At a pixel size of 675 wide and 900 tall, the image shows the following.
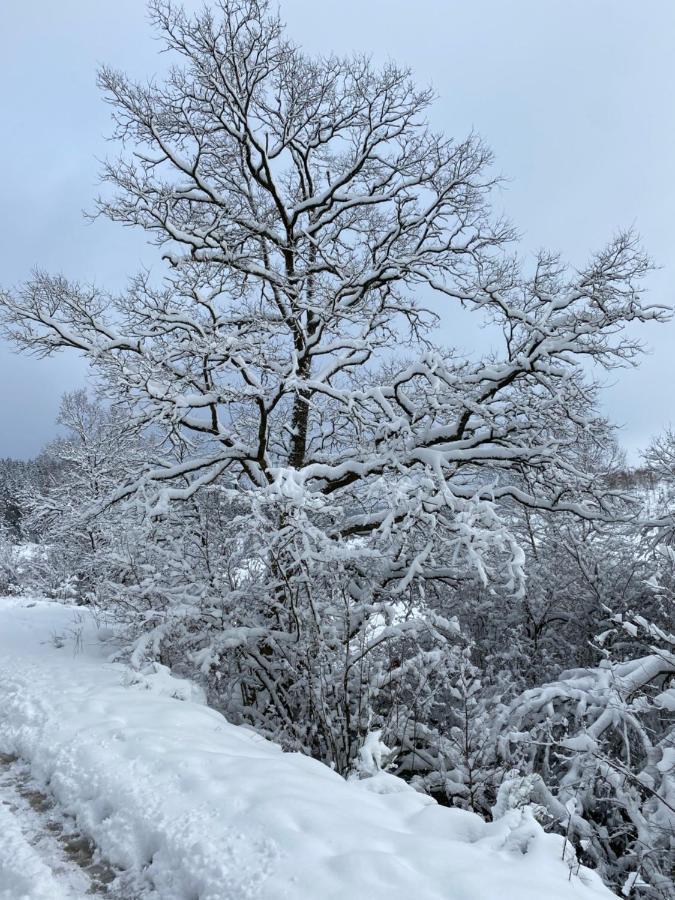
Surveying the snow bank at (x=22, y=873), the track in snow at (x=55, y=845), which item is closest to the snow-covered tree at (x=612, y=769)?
the track in snow at (x=55, y=845)

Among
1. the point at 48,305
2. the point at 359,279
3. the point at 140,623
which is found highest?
the point at 359,279

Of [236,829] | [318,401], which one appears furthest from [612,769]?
[318,401]

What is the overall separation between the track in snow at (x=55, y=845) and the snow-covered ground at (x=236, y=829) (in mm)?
13

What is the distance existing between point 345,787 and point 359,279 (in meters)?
7.75

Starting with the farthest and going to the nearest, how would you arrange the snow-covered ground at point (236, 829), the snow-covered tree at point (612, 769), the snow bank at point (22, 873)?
1. the snow-covered tree at point (612, 769)
2. the snow bank at point (22, 873)
3. the snow-covered ground at point (236, 829)

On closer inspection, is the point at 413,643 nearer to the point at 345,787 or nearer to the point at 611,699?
the point at 611,699

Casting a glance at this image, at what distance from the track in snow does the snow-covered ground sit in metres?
0.01

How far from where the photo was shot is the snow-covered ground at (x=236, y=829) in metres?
2.46

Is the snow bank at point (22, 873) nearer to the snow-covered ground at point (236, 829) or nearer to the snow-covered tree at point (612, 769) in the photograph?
the snow-covered ground at point (236, 829)

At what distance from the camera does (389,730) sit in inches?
211

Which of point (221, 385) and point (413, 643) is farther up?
point (221, 385)

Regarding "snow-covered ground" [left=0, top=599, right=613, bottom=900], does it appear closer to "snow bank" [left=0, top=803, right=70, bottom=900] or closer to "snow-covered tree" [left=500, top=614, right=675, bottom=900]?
"snow bank" [left=0, top=803, right=70, bottom=900]

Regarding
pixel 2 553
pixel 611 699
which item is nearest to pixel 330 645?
pixel 611 699

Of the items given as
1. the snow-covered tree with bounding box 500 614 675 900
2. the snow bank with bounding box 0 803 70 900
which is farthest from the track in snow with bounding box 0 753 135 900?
the snow-covered tree with bounding box 500 614 675 900
